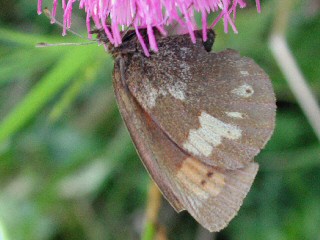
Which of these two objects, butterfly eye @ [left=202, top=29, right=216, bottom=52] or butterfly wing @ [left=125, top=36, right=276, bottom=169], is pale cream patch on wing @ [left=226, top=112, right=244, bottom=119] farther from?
butterfly eye @ [left=202, top=29, right=216, bottom=52]

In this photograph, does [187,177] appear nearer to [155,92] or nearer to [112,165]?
[155,92]

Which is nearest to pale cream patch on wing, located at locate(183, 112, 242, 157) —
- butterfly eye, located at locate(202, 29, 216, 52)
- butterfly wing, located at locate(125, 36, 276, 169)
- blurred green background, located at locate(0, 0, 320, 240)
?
butterfly wing, located at locate(125, 36, 276, 169)

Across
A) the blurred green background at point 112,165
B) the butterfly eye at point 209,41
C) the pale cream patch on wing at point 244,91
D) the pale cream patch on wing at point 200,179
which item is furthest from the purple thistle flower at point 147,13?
the blurred green background at point 112,165

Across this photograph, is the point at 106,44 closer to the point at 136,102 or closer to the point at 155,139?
the point at 136,102

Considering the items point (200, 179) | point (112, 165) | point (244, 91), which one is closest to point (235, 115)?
point (244, 91)

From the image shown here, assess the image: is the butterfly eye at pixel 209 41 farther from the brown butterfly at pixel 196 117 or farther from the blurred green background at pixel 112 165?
the blurred green background at pixel 112 165
